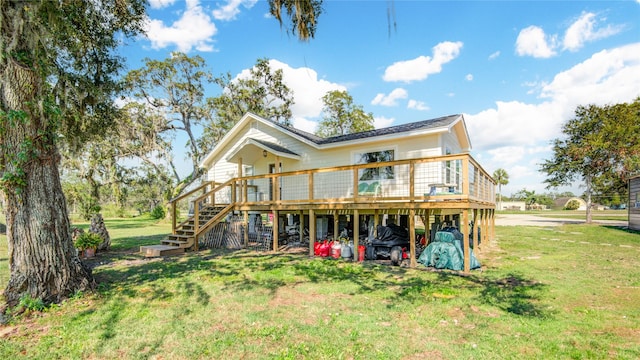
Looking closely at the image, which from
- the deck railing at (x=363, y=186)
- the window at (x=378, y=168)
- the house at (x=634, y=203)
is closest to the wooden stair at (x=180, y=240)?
the deck railing at (x=363, y=186)

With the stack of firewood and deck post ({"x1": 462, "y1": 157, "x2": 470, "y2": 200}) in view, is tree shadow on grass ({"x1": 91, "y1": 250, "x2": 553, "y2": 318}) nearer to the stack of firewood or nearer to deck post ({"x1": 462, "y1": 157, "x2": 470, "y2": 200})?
deck post ({"x1": 462, "y1": 157, "x2": 470, "y2": 200})

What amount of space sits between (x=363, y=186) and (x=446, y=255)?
480cm

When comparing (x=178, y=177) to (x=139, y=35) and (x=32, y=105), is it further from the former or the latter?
(x=32, y=105)

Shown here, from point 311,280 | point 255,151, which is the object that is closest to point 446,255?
point 311,280

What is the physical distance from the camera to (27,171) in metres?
5.16

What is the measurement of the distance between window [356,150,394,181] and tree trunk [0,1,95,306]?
926 centimetres

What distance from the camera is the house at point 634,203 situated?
17680mm

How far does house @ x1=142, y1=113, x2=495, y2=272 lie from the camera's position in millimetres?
8883

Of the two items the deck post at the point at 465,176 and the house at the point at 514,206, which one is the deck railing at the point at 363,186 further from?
the house at the point at 514,206

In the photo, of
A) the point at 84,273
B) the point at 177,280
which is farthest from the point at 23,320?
the point at 177,280

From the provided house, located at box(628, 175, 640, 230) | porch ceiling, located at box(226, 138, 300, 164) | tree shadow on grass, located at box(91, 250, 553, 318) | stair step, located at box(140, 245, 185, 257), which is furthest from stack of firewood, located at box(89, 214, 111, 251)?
house, located at box(628, 175, 640, 230)

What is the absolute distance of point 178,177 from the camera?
89.8 ft

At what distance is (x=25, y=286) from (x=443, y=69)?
59.7 ft

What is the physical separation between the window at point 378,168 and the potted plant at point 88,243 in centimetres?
917
